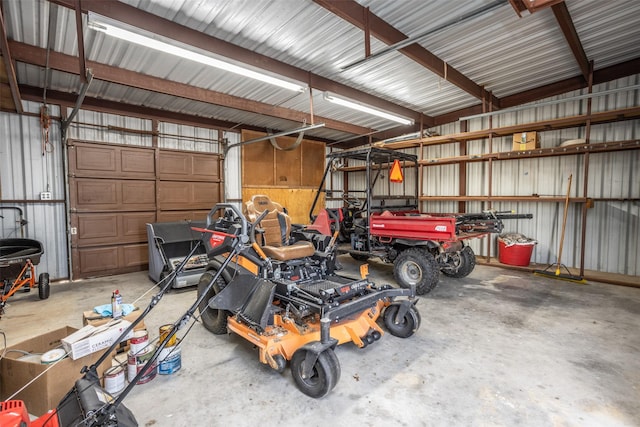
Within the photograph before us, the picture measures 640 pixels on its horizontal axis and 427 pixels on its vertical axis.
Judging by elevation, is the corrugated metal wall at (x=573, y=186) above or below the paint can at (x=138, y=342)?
above

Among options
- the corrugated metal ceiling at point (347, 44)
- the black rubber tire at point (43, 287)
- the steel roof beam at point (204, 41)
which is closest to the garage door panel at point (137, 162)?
the corrugated metal ceiling at point (347, 44)

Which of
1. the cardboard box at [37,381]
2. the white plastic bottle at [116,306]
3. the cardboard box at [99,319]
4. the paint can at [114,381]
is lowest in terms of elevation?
the paint can at [114,381]

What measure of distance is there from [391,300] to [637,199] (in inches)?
210

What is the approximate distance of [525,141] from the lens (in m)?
5.96

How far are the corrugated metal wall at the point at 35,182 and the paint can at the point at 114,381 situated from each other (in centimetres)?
450

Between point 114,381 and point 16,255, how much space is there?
Result: 3.51 metres

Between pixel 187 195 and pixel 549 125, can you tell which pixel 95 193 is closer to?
pixel 187 195

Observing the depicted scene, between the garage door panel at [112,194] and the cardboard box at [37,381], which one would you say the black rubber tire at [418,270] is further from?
the garage door panel at [112,194]

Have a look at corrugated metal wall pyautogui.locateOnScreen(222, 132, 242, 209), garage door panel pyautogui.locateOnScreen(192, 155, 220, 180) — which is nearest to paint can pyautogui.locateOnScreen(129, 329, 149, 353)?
garage door panel pyautogui.locateOnScreen(192, 155, 220, 180)

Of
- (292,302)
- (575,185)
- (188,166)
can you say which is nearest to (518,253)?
(575,185)

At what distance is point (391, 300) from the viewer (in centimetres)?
317

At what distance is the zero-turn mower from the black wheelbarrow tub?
2.88m

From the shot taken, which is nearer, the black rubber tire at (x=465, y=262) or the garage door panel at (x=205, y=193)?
the black rubber tire at (x=465, y=262)

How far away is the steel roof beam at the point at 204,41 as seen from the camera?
10.3 feet
